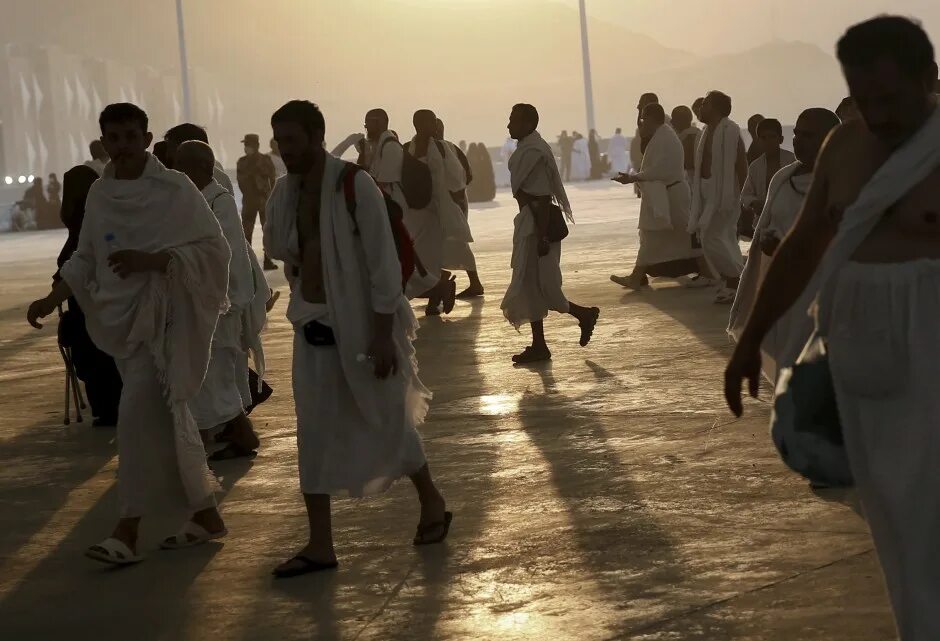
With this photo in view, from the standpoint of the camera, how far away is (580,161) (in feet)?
179

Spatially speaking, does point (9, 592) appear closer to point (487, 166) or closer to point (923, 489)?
point (923, 489)

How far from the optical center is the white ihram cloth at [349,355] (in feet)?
18.1

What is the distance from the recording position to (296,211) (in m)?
5.66

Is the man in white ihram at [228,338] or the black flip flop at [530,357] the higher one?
the man in white ihram at [228,338]

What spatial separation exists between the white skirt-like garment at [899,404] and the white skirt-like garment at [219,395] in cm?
453

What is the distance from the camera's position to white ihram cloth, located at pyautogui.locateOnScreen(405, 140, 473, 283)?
14.5 metres

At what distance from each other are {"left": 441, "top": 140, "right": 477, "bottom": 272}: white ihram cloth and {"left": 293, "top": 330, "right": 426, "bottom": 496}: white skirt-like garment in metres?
8.93

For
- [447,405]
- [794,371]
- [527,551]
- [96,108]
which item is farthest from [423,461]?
[96,108]

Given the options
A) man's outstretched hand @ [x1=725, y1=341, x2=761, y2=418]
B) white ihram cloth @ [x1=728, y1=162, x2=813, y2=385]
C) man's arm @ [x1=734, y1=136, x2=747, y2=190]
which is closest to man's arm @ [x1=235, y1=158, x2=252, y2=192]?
man's arm @ [x1=734, y1=136, x2=747, y2=190]

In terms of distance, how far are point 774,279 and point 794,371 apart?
218 millimetres

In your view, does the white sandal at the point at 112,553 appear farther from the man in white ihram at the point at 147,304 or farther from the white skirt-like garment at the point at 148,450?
the white skirt-like garment at the point at 148,450

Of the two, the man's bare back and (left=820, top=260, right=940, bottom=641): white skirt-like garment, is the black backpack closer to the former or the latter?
the man's bare back

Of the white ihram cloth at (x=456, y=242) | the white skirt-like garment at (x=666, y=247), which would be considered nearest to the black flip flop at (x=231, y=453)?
the white ihram cloth at (x=456, y=242)

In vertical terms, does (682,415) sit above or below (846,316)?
below
